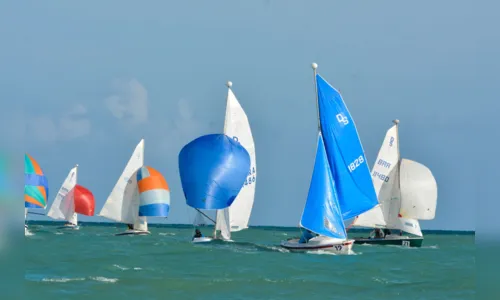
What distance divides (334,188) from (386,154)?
19.1m

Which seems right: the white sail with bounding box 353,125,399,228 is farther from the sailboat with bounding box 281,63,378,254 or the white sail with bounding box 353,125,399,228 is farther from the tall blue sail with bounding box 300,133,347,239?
the tall blue sail with bounding box 300,133,347,239

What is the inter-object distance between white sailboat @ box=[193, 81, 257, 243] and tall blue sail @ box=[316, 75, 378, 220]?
37.7 ft

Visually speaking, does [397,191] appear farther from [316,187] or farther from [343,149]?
[316,187]

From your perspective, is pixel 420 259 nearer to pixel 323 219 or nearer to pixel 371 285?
pixel 323 219

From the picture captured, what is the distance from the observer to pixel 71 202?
96.6 m

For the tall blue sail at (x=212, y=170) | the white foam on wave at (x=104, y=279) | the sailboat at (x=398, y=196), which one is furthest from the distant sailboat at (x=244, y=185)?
the white foam on wave at (x=104, y=279)

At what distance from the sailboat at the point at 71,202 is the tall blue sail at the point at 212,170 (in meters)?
48.1

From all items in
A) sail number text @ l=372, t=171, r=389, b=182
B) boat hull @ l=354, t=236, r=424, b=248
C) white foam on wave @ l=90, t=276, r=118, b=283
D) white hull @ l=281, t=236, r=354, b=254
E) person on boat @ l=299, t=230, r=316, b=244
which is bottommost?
white foam on wave @ l=90, t=276, r=118, b=283

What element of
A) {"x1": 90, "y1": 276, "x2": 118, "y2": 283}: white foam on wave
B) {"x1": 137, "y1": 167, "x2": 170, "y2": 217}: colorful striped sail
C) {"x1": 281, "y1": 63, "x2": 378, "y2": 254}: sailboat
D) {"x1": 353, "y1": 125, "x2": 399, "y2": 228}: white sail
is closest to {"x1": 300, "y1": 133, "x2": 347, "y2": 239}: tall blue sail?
{"x1": 281, "y1": 63, "x2": 378, "y2": 254}: sailboat

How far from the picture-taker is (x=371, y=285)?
29047 mm

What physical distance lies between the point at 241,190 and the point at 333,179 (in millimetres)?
11796

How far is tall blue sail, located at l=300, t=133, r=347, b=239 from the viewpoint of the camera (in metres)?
39.2

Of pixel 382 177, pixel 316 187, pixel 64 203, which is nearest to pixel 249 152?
pixel 382 177

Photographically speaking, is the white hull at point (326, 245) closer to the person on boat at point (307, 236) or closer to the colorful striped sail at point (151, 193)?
the person on boat at point (307, 236)
